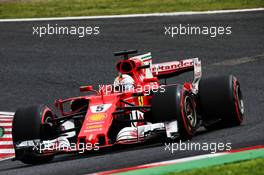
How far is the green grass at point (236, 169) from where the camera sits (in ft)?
31.5

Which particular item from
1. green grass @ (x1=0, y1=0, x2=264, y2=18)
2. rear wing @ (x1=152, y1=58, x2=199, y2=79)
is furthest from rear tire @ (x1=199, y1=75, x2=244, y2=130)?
green grass @ (x1=0, y1=0, x2=264, y2=18)

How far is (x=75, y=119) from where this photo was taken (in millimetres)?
13078

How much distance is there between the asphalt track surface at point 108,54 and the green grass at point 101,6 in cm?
87

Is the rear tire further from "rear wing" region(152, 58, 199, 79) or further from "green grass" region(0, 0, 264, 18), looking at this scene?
"green grass" region(0, 0, 264, 18)

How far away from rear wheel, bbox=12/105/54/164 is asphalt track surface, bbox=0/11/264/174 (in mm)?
1341

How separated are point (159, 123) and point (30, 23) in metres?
11.5

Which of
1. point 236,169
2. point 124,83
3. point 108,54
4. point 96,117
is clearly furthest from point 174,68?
point 108,54

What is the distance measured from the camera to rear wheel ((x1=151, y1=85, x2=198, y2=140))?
40.7 feet

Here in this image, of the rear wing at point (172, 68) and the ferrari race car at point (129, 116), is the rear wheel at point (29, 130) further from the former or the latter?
the rear wing at point (172, 68)

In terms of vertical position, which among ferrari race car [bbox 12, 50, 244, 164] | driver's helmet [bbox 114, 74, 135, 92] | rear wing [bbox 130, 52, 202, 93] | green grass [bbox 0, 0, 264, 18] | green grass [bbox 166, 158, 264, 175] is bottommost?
green grass [bbox 166, 158, 264, 175]

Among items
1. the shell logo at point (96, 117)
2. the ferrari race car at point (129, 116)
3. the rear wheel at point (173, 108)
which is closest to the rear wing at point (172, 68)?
the ferrari race car at point (129, 116)

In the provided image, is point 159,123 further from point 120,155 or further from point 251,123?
point 251,123

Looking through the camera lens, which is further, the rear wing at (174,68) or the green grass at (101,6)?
the green grass at (101,6)

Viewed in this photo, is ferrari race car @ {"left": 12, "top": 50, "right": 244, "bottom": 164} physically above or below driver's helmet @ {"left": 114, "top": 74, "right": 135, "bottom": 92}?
below
